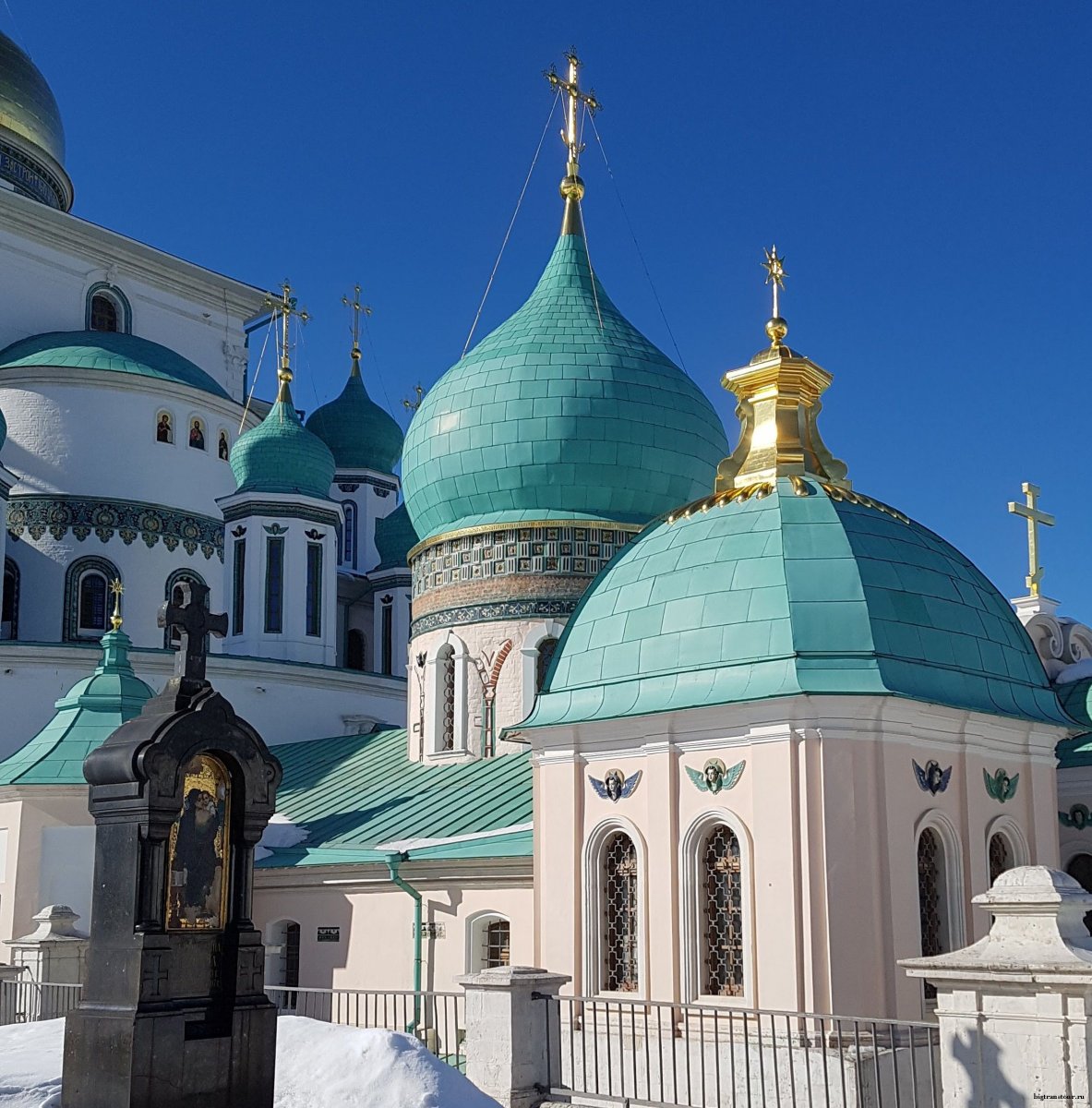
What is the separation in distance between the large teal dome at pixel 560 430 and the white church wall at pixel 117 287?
449 inches

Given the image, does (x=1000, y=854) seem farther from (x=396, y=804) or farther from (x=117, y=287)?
(x=117, y=287)

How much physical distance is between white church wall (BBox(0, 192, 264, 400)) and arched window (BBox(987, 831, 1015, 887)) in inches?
785

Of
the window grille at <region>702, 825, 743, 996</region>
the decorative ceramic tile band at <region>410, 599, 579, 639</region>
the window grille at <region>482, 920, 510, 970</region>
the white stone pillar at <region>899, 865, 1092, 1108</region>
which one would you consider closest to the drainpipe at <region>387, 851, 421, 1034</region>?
the window grille at <region>482, 920, 510, 970</region>

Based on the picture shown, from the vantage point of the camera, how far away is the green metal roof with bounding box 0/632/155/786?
17891mm

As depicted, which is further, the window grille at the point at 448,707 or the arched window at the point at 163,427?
the arched window at the point at 163,427

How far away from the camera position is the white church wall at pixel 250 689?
21844 millimetres

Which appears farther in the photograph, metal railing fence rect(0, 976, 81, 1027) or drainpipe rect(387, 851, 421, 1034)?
drainpipe rect(387, 851, 421, 1034)

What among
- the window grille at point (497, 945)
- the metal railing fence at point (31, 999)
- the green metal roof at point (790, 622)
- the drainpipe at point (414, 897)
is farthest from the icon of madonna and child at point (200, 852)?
the drainpipe at point (414, 897)

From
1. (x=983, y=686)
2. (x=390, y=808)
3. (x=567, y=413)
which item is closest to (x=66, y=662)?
(x=390, y=808)

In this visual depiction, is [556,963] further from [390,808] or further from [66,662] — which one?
[66,662]

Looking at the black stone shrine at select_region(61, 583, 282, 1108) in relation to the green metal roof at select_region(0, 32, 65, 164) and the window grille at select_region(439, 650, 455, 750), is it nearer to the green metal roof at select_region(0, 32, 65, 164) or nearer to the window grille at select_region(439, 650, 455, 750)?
the window grille at select_region(439, 650, 455, 750)

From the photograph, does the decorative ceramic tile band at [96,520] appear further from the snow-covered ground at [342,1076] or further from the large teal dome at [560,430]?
the snow-covered ground at [342,1076]

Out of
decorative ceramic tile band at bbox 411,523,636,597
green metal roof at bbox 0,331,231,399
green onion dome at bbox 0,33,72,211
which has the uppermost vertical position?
green onion dome at bbox 0,33,72,211

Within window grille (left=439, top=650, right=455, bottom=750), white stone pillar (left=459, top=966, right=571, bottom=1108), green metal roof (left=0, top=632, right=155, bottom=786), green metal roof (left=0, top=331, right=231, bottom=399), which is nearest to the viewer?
white stone pillar (left=459, top=966, right=571, bottom=1108)
